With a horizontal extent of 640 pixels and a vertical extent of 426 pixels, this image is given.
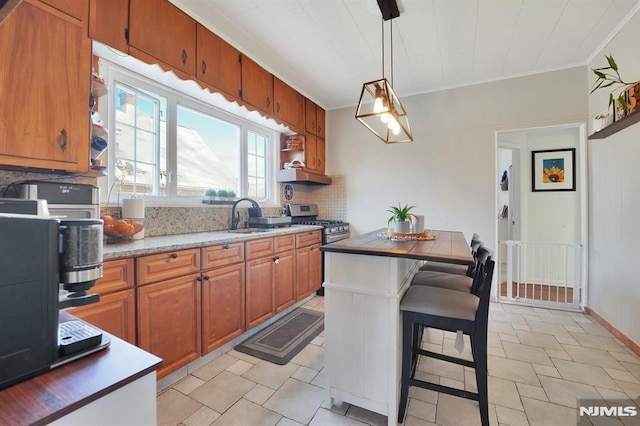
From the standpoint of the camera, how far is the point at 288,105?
3.50 meters

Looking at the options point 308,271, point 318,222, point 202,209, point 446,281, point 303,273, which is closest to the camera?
point 446,281

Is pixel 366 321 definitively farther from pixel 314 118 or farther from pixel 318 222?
pixel 314 118

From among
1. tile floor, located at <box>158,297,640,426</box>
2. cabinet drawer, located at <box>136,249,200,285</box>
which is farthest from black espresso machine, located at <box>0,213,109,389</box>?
tile floor, located at <box>158,297,640,426</box>

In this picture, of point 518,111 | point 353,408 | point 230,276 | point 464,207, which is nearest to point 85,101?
point 230,276

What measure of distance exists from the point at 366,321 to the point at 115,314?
1387 mm

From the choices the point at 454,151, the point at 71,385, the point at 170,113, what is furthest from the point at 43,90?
the point at 454,151

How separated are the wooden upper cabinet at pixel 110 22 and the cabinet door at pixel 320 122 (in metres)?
2.68

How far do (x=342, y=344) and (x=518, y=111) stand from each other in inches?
136

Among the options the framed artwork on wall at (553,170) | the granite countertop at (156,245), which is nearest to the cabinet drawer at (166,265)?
the granite countertop at (156,245)

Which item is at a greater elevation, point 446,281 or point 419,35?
point 419,35

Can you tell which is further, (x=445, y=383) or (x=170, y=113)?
(x=170, y=113)

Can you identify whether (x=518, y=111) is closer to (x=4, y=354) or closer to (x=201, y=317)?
(x=201, y=317)

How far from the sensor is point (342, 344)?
5.39 ft

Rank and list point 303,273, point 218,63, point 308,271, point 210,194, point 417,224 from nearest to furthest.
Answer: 1. point 417,224
2. point 218,63
3. point 210,194
4. point 303,273
5. point 308,271
